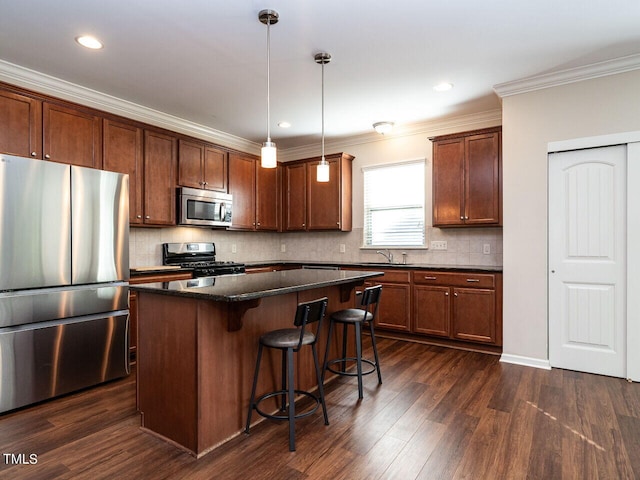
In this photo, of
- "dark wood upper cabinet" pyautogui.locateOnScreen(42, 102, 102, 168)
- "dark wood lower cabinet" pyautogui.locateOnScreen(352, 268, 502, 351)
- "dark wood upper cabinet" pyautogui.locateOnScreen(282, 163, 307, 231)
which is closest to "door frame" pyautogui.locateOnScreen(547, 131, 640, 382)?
"dark wood lower cabinet" pyautogui.locateOnScreen(352, 268, 502, 351)

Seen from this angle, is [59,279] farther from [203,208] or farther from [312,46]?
[312,46]

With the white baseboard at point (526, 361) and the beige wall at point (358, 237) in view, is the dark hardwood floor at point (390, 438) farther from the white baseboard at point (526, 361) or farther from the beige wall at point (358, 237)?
the beige wall at point (358, 237)

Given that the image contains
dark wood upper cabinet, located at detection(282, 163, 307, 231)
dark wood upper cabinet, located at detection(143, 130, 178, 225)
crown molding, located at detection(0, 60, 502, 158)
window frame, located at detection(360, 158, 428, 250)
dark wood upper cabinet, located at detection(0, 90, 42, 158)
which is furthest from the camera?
dark wood upper cabinet, located at detection(282, 163, 307, 231)

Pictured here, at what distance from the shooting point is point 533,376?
10.8 feet

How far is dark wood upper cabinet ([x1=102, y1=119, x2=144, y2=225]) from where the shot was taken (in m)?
3.74

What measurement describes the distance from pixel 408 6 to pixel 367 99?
63.2 inches

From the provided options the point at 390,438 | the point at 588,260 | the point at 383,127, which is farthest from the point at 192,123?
the point at 588,260

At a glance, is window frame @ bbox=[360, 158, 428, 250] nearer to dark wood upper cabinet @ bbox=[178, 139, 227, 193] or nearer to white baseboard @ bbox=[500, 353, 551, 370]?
white baseboard @ bbox=[500, 353, 551, 370]

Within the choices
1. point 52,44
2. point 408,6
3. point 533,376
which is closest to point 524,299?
point 533,376

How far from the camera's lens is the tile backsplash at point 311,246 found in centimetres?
445

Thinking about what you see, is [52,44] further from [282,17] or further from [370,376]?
[370,376]

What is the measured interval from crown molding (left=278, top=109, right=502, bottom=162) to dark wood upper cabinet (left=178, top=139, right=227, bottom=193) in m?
1.37

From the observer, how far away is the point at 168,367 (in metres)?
2.24

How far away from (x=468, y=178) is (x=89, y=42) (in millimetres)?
3789
